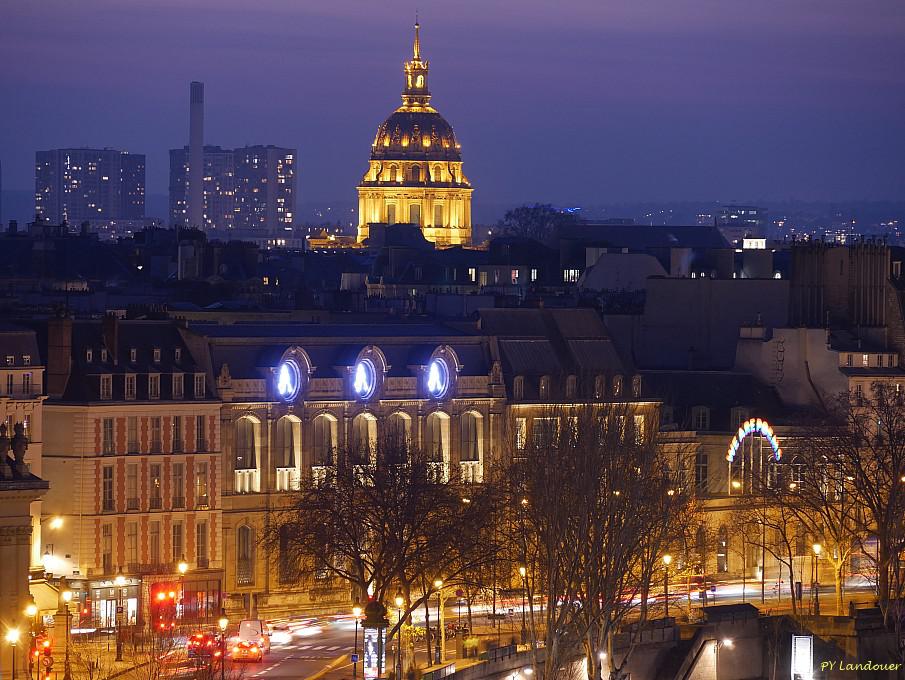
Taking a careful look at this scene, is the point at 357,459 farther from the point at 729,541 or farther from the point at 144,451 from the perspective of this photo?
the point at 729,541

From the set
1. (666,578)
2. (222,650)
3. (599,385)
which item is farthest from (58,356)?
(599,385)

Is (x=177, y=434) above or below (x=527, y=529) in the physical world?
above

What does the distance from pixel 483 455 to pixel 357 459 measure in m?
9.93

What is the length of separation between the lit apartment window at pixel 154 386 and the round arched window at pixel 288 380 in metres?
5.48

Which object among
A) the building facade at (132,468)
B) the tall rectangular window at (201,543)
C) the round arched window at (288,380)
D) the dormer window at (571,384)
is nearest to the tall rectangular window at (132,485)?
the building facade at (132,468)

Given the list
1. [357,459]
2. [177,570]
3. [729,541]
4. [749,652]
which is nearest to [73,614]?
[177,570]

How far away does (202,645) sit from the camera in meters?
89.9

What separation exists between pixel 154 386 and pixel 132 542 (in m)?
5.68

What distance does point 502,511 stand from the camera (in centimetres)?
10688

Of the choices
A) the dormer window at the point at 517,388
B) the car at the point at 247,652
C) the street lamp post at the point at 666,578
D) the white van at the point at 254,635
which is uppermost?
the dormer window at the point at 517,388

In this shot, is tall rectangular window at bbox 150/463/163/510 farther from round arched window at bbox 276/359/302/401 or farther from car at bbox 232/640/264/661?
car at bbox 232/640/264/661

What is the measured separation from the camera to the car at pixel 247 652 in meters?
93.2

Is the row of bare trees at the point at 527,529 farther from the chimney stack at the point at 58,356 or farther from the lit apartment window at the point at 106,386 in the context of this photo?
the chimney stack at the point at 58,356

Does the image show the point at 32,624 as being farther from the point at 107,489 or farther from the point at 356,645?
the point at 107,489
